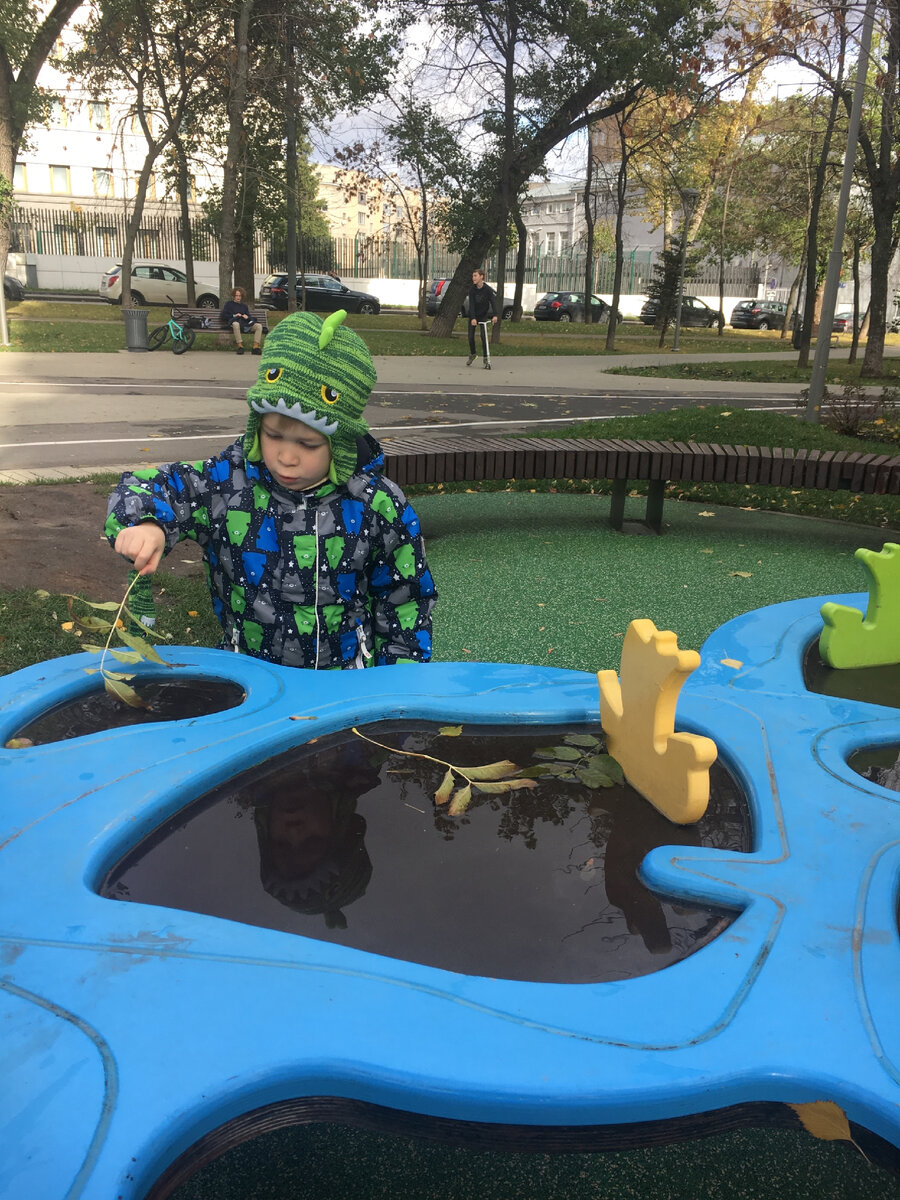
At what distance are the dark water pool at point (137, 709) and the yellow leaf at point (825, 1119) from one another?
1.32 meters

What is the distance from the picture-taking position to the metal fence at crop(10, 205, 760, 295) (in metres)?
36.9

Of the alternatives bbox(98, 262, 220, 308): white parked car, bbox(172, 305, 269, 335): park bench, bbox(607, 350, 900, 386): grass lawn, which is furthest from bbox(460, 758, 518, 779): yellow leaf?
bbox(98, 262, 220, 308): white parked car

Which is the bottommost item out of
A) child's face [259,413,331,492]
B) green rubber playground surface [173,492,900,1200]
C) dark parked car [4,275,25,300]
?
green rubber playground surface [173,492,900,1200]

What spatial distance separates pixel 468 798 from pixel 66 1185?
0.93m

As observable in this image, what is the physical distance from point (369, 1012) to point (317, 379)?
139 cm

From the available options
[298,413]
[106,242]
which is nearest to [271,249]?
[106,242]

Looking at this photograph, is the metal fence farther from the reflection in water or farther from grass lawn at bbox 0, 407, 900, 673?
the reflection in water

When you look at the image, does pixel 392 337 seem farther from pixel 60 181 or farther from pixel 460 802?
pixel 60 181

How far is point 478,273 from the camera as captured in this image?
18047 mm

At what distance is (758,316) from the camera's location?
127ft

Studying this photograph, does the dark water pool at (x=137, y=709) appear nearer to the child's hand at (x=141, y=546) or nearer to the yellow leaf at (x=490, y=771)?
the child's hand at (x=141, y=546)

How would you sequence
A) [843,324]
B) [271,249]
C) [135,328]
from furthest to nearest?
[271,249], [843,324], [135,328]

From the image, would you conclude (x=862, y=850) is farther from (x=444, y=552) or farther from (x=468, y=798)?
(x=444, y=552)

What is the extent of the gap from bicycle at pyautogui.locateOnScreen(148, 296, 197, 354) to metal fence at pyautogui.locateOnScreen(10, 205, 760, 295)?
48.2ft
